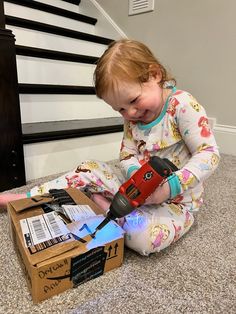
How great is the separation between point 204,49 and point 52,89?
0.96 m

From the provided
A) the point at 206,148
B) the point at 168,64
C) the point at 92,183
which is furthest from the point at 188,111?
the point at 168,64

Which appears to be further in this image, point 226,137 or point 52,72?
point 226,137

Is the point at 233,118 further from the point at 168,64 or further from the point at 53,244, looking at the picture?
the point at 53,244

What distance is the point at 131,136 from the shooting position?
0.91 m

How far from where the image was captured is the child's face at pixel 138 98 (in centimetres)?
71

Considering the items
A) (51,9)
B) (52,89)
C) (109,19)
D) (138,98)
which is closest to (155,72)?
(138,98)

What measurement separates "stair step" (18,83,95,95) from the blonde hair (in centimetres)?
68

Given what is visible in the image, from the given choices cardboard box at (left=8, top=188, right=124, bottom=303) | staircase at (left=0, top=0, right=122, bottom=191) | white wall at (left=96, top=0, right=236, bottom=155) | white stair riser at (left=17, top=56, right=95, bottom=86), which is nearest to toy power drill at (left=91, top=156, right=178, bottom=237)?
cardboard box at (left=8, top=188, right=124, bottom=303)

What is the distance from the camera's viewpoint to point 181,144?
83 centimetres

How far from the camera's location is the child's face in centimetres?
71

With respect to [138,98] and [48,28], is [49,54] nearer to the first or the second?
[48,28]

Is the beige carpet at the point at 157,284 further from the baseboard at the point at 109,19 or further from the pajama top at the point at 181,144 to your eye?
the baseboard at the point at 109,19

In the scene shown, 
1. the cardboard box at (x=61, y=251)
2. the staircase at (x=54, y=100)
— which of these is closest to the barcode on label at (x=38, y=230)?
the cardboard box at (x=61, y=251)

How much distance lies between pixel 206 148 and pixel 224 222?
310 mm
